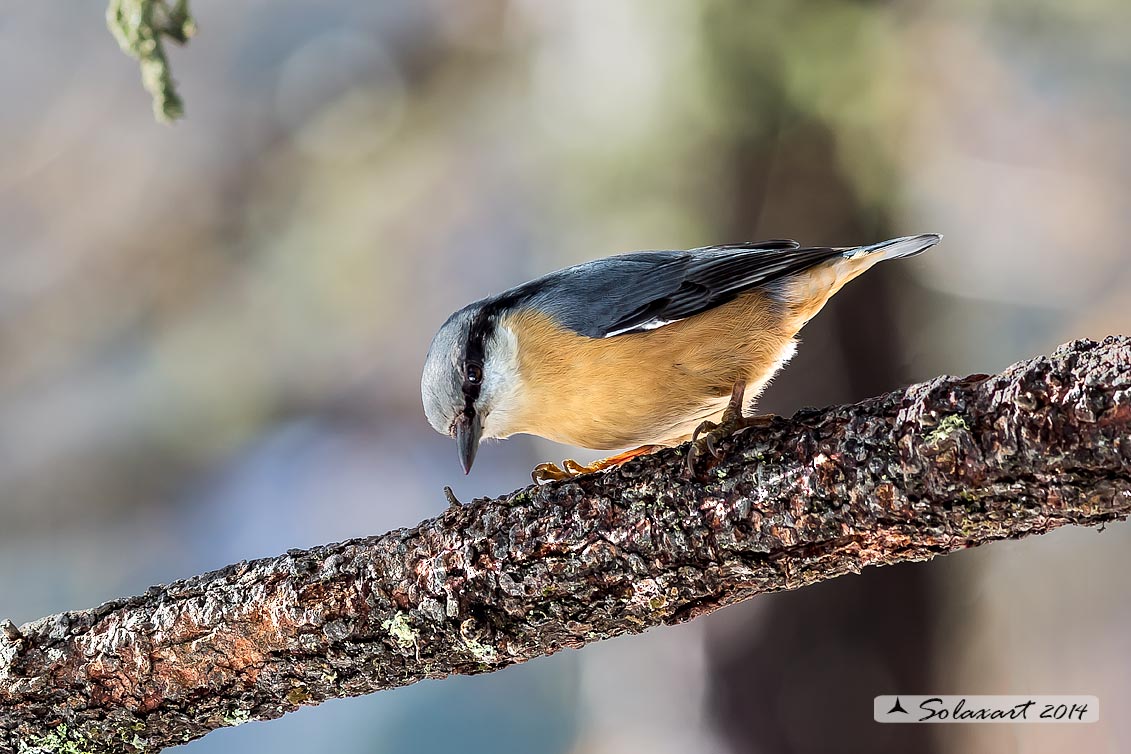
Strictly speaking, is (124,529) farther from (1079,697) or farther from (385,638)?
(1079,697)

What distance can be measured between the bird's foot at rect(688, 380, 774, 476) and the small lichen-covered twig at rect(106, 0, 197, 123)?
3.56 feet

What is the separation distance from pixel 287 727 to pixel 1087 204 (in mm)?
2919

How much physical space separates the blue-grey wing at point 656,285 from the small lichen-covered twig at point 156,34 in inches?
A: 28.9

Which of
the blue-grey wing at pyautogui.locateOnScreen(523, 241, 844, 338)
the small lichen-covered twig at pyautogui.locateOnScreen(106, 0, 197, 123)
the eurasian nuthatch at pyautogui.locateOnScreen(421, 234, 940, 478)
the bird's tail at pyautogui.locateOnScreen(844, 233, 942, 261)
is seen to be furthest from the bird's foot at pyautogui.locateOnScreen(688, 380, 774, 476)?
the small lichen-covered twig at pyautogui.locateOnScreen(106, 0, 197, 123)

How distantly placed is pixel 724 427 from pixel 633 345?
0.29 m

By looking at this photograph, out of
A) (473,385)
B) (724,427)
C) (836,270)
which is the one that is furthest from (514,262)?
(724,427)

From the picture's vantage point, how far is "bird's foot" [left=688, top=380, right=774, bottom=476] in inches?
50.5

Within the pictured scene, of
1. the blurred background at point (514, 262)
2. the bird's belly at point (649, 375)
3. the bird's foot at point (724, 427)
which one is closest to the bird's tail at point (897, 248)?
the bird's belly at point (649, 375)

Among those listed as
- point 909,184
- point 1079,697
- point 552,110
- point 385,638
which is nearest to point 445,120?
point 552,110

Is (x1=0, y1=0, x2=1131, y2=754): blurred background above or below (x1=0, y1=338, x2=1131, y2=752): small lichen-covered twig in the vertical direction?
above

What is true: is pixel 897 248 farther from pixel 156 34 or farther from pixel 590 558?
pixel 156 34

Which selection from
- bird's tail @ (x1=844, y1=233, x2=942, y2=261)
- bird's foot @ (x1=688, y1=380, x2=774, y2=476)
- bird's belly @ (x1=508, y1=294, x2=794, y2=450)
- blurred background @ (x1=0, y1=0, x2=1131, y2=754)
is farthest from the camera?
blurred background @ (x1=0, y1=0, x2=1131, y2=754)

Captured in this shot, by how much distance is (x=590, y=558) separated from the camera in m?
1.29

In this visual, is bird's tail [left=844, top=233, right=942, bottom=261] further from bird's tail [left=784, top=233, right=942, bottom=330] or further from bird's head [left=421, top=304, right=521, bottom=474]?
bird's head [left=421, top=304, right=521, bottom=474]
